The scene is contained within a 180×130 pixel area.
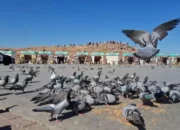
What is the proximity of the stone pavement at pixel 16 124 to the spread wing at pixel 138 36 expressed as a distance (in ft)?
17.2

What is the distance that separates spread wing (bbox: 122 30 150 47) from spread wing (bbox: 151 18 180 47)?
26 cm

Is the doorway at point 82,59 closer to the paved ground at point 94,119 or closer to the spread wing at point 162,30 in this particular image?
the spread wing at point 162,30

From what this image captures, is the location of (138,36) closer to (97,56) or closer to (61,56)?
(97,56)

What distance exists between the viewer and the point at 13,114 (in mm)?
5836

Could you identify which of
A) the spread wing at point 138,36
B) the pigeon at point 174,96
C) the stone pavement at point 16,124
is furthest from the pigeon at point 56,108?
the spread wing at point 138,36

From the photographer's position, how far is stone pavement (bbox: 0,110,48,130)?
4801 mm

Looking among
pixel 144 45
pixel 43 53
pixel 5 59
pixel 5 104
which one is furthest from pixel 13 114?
pixel 43 53

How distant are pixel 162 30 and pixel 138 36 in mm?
912

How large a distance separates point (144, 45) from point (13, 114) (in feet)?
17.4

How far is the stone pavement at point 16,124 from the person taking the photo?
4801mm

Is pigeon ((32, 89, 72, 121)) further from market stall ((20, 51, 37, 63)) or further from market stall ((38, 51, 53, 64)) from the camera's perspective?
market stall ((38, 51, 53, 64))

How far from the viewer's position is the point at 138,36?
28.9 ft

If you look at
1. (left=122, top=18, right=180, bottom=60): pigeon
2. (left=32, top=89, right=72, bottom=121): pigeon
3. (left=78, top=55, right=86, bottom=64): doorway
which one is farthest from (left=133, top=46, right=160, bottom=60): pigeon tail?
(left=78, top=55, right=86, bottom=64): doorway

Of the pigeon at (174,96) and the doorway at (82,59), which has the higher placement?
the doorway at (82,59)
